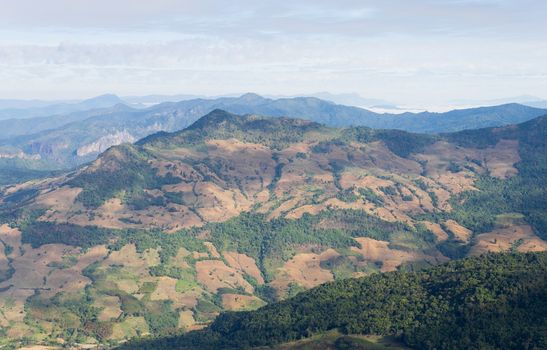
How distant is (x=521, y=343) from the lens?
654ft
